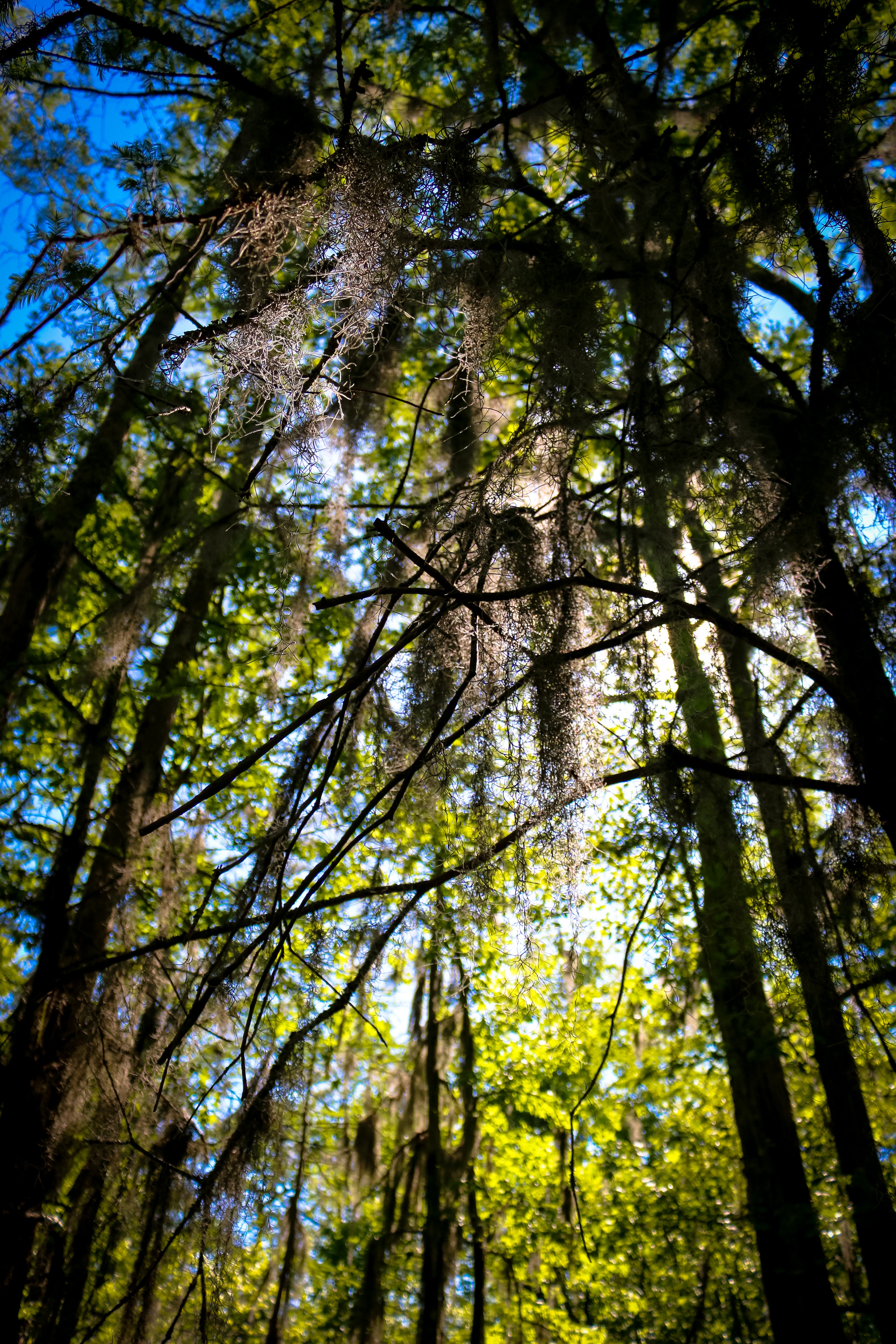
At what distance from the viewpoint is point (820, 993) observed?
256cm

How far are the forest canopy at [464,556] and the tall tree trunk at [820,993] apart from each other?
3 cm

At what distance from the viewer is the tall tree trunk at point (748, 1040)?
2.43 metres

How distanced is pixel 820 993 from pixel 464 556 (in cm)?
192

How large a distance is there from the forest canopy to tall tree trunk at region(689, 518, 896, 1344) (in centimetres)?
3

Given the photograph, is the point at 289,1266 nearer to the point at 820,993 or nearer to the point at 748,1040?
the point at 748,1040

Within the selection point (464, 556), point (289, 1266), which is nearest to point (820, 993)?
point (464, 556)

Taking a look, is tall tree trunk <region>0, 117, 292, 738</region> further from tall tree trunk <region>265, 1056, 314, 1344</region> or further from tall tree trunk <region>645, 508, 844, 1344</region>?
tall tree trunk <region>265, 1056, 314, 1344</region>

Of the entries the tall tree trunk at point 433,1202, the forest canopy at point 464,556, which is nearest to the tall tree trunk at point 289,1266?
the forest canopy at point 464,556

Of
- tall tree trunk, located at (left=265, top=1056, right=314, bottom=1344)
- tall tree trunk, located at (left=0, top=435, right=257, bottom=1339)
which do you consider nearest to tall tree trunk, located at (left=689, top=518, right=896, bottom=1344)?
tall tree trunk, located at (left=0, top=435, right=257, bottom=1339)

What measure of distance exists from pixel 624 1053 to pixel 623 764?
19.9 ft

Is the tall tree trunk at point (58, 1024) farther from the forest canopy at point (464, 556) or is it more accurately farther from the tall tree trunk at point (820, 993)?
the tall tree trunk at point (820, 993)

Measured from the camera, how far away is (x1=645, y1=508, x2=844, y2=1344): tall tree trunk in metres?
2.43

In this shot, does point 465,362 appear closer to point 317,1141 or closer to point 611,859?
point 611,859

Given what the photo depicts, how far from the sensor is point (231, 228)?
2.32 meters
